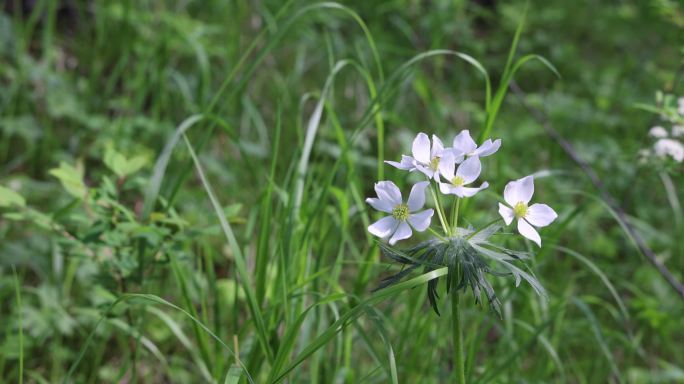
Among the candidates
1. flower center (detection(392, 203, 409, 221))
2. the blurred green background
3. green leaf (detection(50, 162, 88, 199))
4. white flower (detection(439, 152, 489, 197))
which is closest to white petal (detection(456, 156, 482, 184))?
white flower (detection(439, 152, 489, 197))

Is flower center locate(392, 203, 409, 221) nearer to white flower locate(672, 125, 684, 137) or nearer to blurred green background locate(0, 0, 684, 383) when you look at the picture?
blurred green background locate(0, 0, 684, 383)

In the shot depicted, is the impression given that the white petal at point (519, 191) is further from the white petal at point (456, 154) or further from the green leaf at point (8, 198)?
the green leaf at point (8, 198)

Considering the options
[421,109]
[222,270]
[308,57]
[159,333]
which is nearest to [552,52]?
[421,109]

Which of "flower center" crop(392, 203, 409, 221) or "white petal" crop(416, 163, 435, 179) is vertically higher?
"white petal" crop(416, 163, 435, 179)

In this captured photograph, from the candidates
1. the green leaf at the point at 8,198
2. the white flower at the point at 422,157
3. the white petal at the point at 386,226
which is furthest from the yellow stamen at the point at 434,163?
the green leaf at the point at 8,198

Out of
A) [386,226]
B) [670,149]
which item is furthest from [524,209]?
[670,149]

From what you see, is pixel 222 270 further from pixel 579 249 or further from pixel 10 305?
pixel 579 249

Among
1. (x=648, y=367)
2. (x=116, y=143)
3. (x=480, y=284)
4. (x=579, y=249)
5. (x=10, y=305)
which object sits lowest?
(x=648, y=367)
